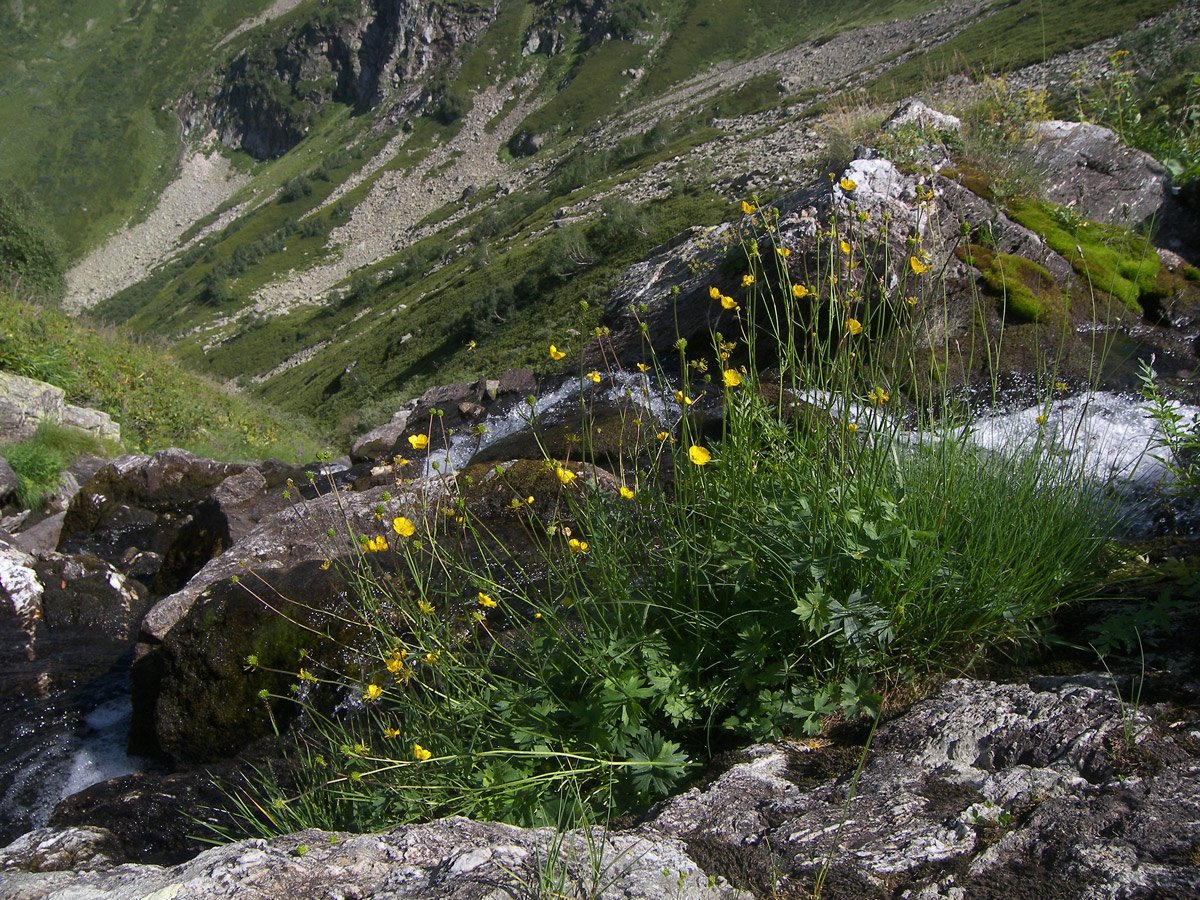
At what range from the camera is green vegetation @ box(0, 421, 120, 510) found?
386 inches

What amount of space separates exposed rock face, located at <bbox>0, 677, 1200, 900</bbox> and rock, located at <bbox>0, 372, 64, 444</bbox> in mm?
11820

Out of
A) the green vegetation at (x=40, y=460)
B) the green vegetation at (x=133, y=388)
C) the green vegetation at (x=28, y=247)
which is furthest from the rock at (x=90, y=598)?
the green vegetation at (x=28, y=247)

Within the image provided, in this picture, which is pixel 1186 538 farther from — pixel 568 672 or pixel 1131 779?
pixel 568 672

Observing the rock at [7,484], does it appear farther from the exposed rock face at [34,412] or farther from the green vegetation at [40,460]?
the exposed rock face at [34,412]

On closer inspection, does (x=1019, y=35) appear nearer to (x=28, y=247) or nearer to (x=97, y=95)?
(x=28, y=247)

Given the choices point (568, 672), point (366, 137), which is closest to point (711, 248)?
point (568, 672)

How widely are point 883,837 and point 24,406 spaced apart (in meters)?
13.9

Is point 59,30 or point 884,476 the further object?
point 59,30

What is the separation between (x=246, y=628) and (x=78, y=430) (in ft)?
30.5

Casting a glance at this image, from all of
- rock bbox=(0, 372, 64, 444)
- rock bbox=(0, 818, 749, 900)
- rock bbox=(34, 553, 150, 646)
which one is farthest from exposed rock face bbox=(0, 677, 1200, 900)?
rock bbox=(0, 372, 64, 444)

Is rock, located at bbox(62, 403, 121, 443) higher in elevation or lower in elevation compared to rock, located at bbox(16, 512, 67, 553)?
higher

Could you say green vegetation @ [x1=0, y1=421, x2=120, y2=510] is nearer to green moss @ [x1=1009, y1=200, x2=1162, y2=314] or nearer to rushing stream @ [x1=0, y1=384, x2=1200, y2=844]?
rushing stream @ [x1=0, y1=384, x2=1200, y2=844]

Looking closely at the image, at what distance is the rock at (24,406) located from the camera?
35.3 feet

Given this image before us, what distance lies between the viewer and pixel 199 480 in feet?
34.7
